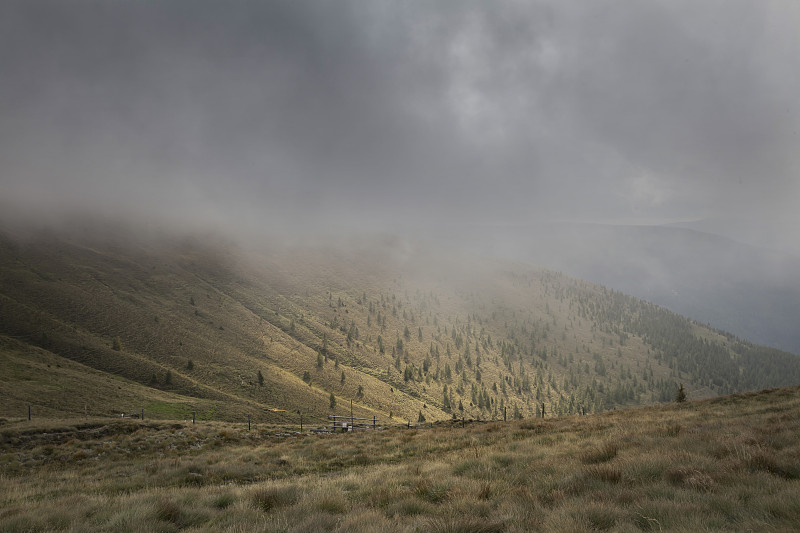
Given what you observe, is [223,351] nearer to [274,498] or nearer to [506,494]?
[274,498]

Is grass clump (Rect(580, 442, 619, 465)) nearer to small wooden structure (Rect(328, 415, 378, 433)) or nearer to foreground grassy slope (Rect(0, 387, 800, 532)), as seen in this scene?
foreground grassy slope (Rect(0, 387, 800, 532))

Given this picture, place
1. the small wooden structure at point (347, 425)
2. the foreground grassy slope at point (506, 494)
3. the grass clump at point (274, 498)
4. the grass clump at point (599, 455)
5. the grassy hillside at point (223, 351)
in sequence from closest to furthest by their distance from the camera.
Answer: the foreground grassy slope at point (506, 494) < the grass clump at point (274, 498) < the grass clump at point (599, 455) < the small wooden structure at point (347, 425) < the grassy hillside at point (223, 351)

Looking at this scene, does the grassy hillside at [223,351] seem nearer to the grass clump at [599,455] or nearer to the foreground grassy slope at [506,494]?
the foreground grassy slope at [506,494]

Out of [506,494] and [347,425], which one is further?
[347,425]

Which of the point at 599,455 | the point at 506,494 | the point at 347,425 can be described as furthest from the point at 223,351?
the point at 506,494

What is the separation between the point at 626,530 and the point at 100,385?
242 ft

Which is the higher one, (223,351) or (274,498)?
(274,498)

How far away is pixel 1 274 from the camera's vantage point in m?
88.1

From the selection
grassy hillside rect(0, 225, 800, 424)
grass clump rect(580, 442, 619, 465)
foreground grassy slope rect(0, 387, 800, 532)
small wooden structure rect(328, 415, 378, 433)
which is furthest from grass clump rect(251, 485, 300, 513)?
grassy hillside rect(0, 225, 800, 424)

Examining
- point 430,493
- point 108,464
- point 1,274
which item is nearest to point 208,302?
point 1,274

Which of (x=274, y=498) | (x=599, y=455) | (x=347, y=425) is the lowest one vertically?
(x=347, y=425)

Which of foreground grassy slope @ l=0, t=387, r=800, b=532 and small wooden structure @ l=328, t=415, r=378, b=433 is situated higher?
foreground grassy slope @ l=0, t=387, r=800, b=532

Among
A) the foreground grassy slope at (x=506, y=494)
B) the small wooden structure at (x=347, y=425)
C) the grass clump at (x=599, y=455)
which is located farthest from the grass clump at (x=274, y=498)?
the small wooden structure at (x=347, y=425)

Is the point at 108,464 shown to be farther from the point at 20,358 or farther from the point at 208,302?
the point at 208,302
